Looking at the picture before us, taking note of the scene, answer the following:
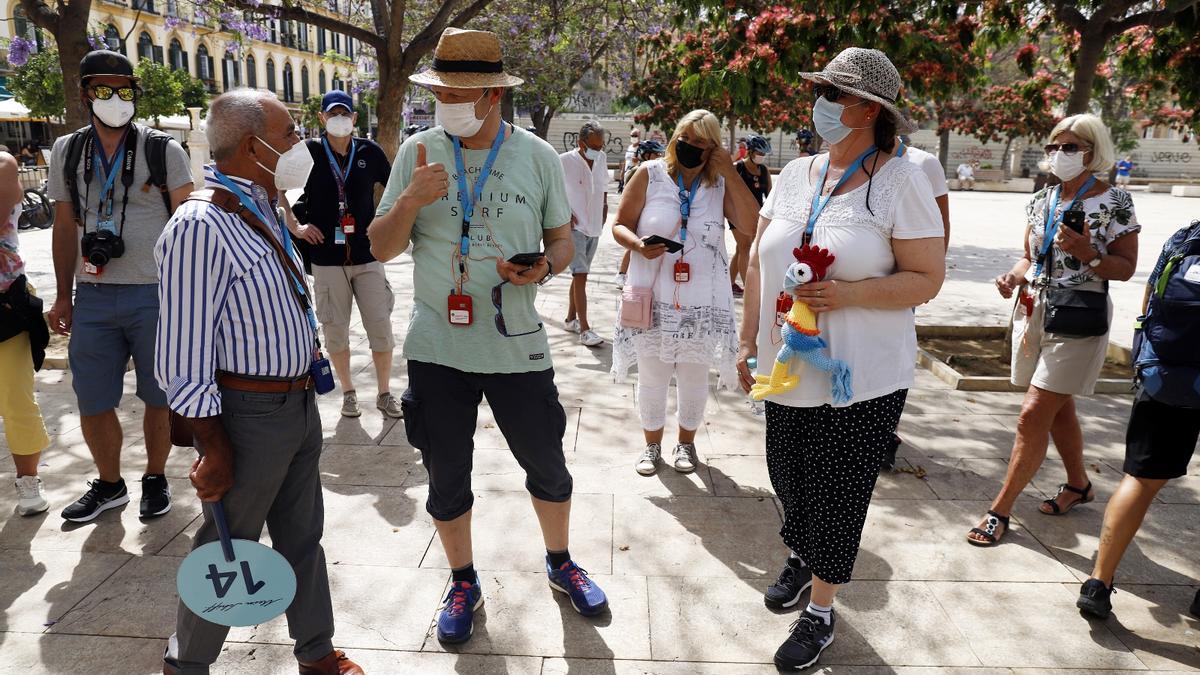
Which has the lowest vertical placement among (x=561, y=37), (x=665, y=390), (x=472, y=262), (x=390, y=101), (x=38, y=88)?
(x=665, y=390)

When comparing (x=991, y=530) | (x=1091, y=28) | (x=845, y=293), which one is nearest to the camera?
(x=845, y=293)

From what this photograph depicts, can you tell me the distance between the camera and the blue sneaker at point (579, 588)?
301cm

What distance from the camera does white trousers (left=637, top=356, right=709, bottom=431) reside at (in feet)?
14.0

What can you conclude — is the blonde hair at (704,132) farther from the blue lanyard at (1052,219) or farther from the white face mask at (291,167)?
the white face mask at (291,167)

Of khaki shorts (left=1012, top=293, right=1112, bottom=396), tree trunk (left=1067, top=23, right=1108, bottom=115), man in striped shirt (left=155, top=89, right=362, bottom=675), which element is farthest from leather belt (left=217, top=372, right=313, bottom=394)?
tree trunk (left=1067, top=23, right=1108, bottom=115)

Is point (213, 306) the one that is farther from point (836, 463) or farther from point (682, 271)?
point (682, 271)

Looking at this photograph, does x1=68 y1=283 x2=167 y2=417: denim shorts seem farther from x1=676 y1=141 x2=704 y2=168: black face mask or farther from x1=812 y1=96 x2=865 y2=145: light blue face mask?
x1=812 y1=96 x2=865 y2=145: light blue face mask

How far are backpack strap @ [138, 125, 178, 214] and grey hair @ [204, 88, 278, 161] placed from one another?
64.4 inches

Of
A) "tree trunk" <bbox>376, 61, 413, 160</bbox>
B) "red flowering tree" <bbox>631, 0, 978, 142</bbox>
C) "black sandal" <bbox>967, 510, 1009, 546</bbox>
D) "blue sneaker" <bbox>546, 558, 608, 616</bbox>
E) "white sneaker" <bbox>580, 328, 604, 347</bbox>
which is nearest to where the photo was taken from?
"blue sneaker" <bbox>546, 558, 608, 616</bbox>

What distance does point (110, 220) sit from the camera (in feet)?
11.5

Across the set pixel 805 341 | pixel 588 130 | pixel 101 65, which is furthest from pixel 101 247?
pixel 588 130

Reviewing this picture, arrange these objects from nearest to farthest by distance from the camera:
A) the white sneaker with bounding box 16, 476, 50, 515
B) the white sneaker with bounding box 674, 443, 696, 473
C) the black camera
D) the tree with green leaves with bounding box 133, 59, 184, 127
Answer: the black camera → the white sneaker with bounding box 16, 476, 50, 515 → the white sneaker with bounding box 674, 443, 696, 473 → the tree with green leaves with bounding box 133, 59, 184, 127

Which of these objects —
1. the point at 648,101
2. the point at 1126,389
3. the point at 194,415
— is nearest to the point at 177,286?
the point at 194,415

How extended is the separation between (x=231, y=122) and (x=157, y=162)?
5.62 feet
